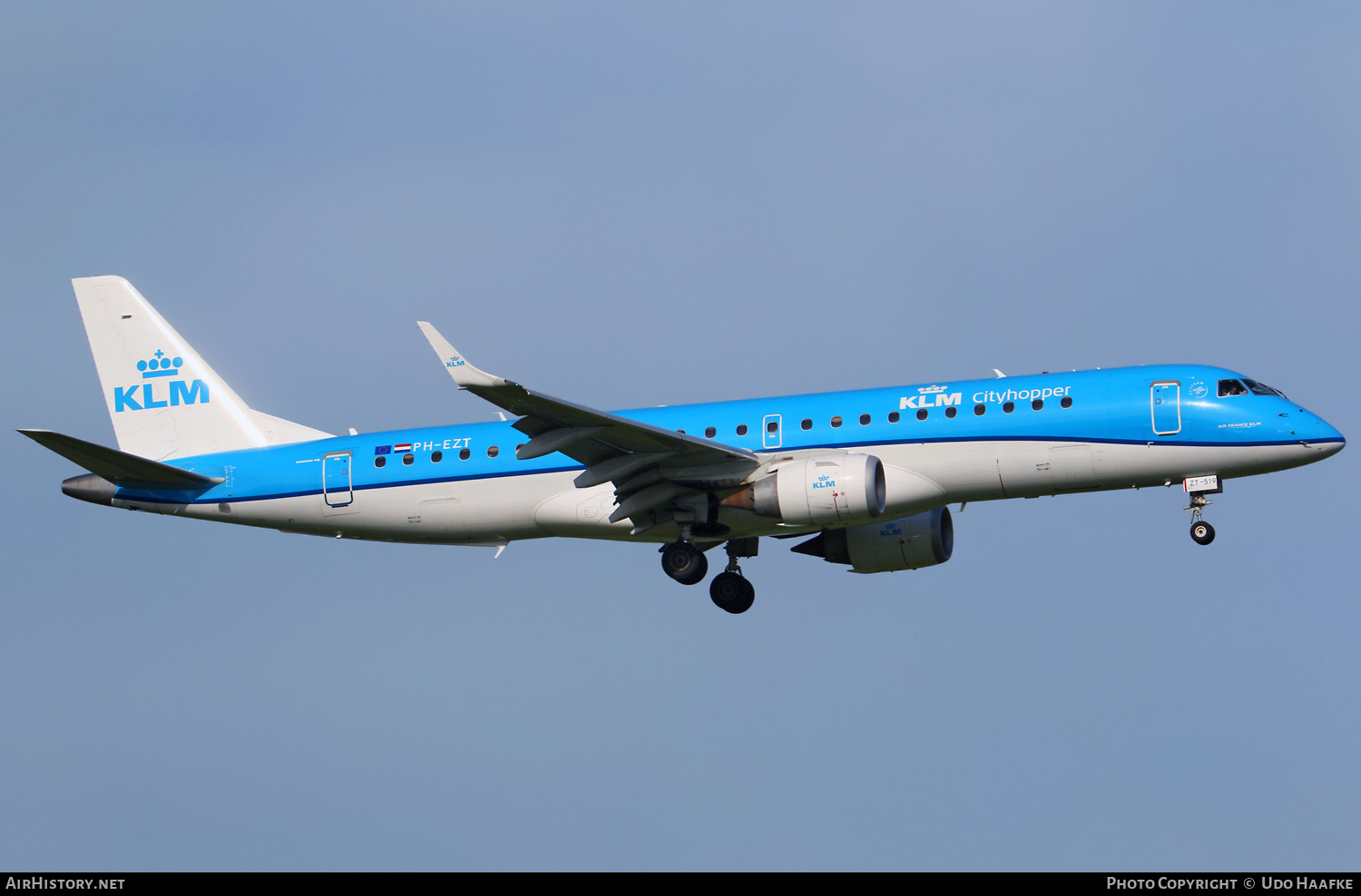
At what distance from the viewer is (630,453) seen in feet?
118

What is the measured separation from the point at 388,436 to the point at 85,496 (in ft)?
25.3

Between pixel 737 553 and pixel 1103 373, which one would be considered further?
pixel 737 553

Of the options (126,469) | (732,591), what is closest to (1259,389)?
Result: (732,591)

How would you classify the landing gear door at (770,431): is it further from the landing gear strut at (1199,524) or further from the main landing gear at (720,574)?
the landing gear strut at (1199,524)

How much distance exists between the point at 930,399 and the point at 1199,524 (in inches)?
254

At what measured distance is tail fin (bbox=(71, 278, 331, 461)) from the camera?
41594mm

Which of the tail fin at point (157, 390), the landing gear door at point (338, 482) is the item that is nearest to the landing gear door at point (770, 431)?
the landing gear door at point (338, 482)

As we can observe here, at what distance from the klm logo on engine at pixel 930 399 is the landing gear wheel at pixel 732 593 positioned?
21.4 feet

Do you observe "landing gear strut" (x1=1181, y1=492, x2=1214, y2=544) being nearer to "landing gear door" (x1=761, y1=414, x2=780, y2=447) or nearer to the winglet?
"landing gear door" (x1=761, y1=414, x2=780, y2=447)

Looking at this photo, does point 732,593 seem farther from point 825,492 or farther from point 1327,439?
point 1327,439

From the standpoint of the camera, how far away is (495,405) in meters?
33.1

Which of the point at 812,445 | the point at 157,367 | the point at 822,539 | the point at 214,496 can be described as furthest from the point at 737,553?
the point at 157,367

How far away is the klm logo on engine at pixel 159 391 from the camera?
42344 mm
